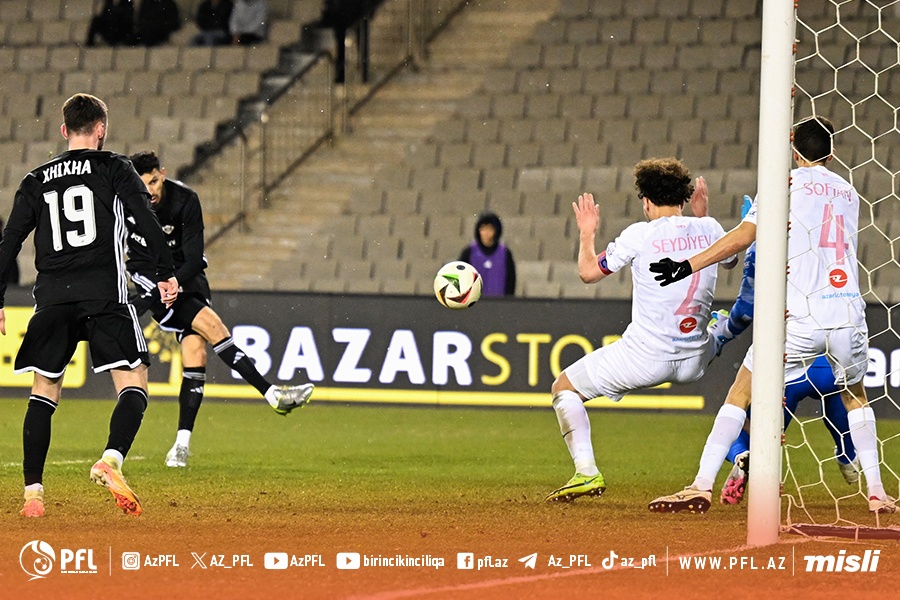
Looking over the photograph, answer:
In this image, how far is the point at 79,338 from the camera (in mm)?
6680

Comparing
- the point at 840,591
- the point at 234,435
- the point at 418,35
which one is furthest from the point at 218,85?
the point at 840,591

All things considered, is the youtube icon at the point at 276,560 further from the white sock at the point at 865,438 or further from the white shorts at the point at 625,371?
the white sock at the point at 865,438

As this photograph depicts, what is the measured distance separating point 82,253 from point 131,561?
169 cm

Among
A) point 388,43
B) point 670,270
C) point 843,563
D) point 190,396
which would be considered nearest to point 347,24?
point 388,43

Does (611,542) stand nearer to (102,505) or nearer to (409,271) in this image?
(102,505)

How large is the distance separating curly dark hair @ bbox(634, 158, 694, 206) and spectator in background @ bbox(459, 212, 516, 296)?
6.56 meters

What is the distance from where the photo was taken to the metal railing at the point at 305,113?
17719mm

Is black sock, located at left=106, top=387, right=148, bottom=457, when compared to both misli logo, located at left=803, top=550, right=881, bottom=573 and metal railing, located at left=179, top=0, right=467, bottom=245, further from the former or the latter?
metal railing, located at left=179, top=0, right=467, bottom=245

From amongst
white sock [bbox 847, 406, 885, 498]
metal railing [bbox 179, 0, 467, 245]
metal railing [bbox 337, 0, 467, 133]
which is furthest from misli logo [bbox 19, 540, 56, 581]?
metal railing [bbox 337, 0, 467, 133]

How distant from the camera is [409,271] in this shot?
623 inches

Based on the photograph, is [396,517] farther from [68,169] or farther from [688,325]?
[68,169]

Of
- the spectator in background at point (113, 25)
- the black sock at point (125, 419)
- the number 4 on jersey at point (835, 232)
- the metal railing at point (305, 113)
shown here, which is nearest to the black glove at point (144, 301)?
the black sock at point (125, 419)

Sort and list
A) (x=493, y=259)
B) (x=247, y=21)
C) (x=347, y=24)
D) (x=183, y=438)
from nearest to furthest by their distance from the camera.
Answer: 1. (x=183, y=438)
2. (x=493, y=259)
3. (x=247, y=21)
4. (x=347, y=24)

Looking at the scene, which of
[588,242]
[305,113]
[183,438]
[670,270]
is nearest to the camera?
[670,270]
